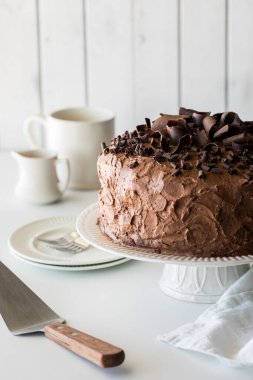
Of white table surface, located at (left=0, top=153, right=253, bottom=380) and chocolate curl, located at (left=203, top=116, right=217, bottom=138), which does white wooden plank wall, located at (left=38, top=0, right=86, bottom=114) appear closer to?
white table surface, located at (left=0, top=153, right=253, bottom=380)

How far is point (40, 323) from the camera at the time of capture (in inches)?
45.9

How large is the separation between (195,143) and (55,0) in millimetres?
1129

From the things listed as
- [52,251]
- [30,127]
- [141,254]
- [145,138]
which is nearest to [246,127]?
[145,138]

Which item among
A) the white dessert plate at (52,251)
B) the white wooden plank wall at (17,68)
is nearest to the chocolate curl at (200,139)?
the white dessert plate at (52,251)

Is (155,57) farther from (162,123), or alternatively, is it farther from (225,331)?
(225,331)

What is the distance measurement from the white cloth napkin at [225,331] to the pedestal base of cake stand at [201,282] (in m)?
0.05

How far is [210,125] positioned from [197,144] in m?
0.04

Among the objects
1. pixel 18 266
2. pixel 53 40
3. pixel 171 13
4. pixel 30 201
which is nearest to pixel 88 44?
pixel 53 40

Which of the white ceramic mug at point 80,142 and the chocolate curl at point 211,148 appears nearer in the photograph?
the chocolate curl at point 211,148

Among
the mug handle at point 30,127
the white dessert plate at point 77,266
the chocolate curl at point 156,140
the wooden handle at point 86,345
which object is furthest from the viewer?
the mug handle at point 30,127

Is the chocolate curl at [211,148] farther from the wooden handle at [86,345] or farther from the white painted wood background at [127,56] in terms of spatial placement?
the white painted wood background at [127,56]

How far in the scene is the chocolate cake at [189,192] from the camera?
1.18 m

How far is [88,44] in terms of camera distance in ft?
7.41

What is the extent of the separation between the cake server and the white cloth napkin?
4.4 inches
